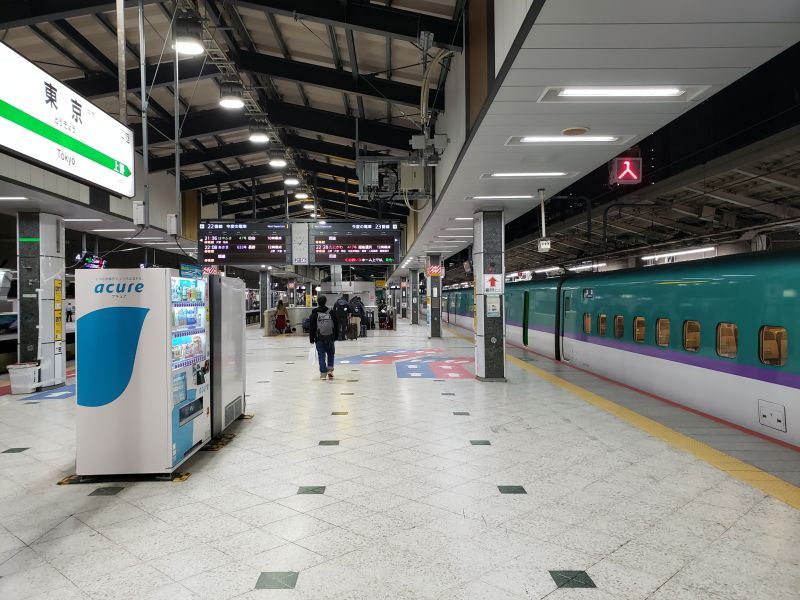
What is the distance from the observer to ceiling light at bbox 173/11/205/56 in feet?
21.8

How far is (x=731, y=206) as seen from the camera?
1452cm

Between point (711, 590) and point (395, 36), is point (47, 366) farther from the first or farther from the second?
point (711, 590)

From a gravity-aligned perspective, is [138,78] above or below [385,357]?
above

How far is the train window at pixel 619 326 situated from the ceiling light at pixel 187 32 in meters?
8.65

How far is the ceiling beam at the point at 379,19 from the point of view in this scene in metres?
7.11

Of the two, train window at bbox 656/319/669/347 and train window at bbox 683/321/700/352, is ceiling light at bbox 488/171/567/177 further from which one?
train window at bbox 656/319/669/347

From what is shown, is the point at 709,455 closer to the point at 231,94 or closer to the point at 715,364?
the point at 715,364

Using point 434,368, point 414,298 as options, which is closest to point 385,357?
point 434,368

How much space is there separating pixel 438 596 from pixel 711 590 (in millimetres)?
1598

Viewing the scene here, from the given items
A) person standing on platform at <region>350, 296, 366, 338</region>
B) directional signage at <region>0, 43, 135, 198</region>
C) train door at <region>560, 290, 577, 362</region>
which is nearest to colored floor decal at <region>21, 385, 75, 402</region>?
directional signage at <region>0, 43, 135, 198</region>

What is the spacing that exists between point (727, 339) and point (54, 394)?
11.2 metres

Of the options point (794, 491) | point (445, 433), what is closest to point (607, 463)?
point (794, 491)

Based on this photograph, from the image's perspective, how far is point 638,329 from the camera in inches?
380

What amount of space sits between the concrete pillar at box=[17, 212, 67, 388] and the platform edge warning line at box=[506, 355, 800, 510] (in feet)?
33.2
